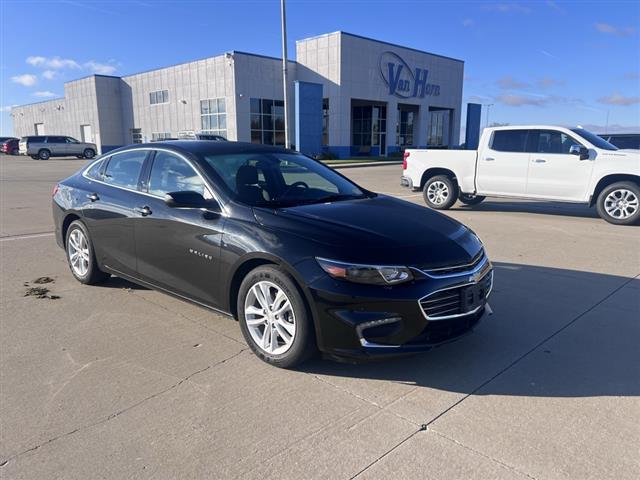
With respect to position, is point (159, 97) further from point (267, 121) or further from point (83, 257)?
point (83, 257)

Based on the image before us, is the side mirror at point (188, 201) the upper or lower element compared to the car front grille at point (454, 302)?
upper

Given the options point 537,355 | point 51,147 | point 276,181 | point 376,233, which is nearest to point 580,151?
point 537,355

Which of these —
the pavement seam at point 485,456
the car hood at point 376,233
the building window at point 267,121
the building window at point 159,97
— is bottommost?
the pavement seam at point 485,456

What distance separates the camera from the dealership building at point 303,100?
38719mm

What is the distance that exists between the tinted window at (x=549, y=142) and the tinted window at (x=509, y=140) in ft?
0.51

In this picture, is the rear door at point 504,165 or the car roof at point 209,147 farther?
the rear door at point 504,165

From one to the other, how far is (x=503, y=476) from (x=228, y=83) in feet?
130

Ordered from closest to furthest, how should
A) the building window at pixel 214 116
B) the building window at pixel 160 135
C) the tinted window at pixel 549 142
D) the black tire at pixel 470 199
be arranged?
the tinted window at pixel 549 142, the black tire at pixel 470 199, the building window at pixel 214 116, the building window at pixel 160 135

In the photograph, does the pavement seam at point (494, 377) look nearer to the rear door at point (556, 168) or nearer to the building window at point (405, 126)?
the rear door at point (556, 168)

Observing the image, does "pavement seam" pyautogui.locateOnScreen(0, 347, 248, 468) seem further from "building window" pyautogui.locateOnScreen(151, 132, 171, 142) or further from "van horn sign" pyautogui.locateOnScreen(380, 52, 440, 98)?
"building window" pyautogui.locateOnScreen(151, 132, 171, 142)

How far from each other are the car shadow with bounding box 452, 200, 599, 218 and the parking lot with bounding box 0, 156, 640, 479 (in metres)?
6.72

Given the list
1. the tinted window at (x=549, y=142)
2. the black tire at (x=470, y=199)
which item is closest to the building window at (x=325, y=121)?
the black tire at (x=470, y=199)

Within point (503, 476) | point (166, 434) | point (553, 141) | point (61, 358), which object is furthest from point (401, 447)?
point (553, 141)

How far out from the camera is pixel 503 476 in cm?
248
